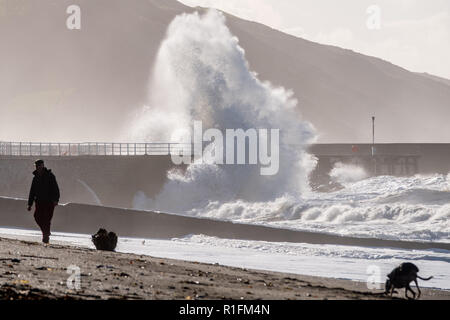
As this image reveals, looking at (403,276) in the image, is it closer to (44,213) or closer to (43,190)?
(43,190)

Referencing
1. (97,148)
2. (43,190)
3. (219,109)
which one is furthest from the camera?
(219,109)

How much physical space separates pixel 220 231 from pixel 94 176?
22677 millimetres

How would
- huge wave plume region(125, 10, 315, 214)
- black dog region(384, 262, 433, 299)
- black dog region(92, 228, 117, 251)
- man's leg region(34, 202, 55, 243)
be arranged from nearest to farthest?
black dog region(384, 262, 433, 299) → man's leg region(34, 202, 55, 243) → black dog region(92, 228, 117, 251) → huge wave plume region(125, 10, 315, 214)

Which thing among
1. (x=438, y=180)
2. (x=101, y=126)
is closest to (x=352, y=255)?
(x=438, y=180)

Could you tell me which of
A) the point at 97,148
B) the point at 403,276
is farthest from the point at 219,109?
the point at 403,276

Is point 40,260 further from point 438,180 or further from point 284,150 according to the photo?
point 438,180

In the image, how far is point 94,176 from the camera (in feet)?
165

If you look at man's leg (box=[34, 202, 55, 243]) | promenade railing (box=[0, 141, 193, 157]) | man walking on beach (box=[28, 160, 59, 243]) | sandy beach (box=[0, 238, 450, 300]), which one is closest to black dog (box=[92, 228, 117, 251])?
man's leg (box=[34, 202, 55, 243])

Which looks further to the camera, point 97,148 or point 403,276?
point 97,148

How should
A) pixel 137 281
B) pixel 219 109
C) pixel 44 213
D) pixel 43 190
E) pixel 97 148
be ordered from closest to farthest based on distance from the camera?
pixel 137 281 < pixel 43 190 < pixel 44 213 < pixel 97 148 < pixel 219 109

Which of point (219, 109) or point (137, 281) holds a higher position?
point (219, 109)

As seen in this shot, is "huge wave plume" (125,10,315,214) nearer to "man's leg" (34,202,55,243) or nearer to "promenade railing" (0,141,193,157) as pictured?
"promenade railing" (0,141,193,157)

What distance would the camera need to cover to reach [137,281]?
1203cm

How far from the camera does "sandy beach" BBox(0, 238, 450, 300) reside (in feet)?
35.1
